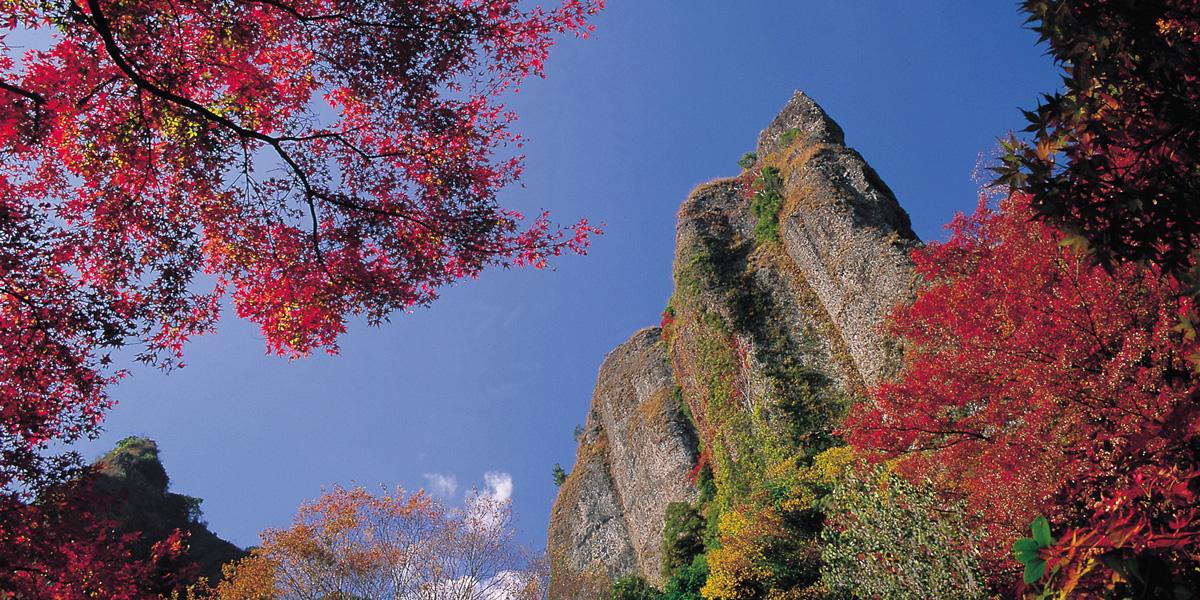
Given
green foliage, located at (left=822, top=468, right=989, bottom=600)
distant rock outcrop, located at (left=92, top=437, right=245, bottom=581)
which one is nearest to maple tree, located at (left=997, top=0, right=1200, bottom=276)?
green foliage, located at (left=822, top=468, right=989, bottom=600)

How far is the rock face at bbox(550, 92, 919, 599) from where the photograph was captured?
20.8 m

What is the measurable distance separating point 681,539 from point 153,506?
35470mm

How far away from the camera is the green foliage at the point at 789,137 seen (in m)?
30.3

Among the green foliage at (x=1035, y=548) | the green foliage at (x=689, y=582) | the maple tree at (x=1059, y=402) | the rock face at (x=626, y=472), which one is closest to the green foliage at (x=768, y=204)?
the rock face at (x=626, y=472)

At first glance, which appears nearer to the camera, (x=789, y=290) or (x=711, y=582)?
(x=711, y=582)

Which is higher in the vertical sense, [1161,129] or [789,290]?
[789,290]

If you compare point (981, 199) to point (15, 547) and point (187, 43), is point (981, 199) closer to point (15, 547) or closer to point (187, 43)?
point (187, 43)

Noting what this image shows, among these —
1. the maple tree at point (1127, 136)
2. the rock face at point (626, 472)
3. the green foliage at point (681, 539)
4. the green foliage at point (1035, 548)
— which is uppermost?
the rock face at point (626, 472)

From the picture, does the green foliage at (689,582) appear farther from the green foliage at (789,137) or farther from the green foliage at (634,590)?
the green foliage at (789,137)

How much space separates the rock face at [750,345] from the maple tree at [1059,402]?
273 inches

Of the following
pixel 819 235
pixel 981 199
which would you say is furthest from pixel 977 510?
pixel 819 235

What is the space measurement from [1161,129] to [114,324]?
10291mm

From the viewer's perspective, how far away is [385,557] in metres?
18.1

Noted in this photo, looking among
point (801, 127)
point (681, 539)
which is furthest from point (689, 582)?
point (801, 127)
